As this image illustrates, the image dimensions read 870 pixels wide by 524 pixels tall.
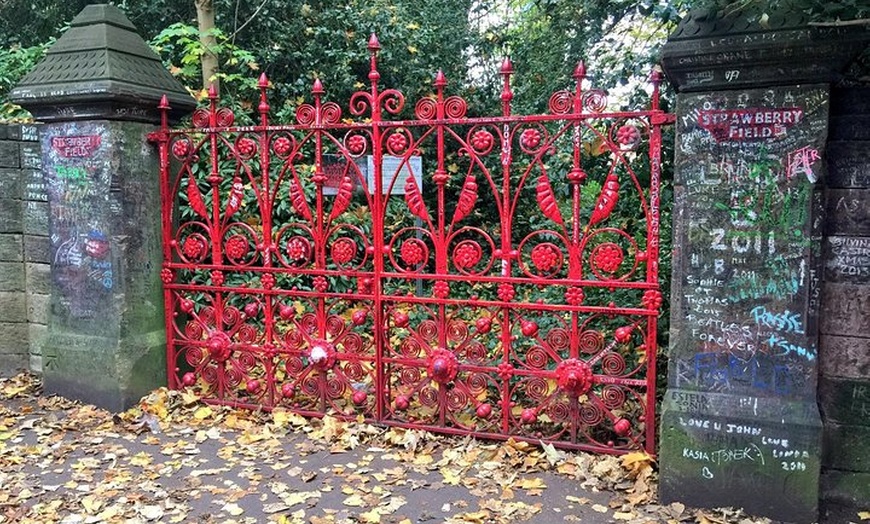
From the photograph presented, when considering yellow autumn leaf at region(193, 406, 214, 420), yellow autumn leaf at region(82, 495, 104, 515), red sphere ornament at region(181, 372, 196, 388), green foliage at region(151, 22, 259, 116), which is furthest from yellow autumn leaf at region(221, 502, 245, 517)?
green foliage at region(151, 22, 259, 116)

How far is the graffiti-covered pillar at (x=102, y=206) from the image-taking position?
463 cm

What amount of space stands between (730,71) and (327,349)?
277cm

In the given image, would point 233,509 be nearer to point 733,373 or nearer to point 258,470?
point 258,470

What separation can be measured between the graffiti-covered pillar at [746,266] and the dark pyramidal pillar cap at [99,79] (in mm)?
3340

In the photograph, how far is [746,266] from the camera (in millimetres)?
3307

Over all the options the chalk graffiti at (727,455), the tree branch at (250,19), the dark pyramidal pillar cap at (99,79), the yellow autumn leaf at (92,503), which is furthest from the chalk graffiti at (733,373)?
the tree branch at (250,19)

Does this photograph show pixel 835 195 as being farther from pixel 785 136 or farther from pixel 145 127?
pixel 145 127

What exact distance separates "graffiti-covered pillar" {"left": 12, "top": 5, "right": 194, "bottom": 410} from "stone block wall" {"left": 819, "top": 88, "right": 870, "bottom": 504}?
4.04m

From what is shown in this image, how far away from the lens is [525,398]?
493 cm

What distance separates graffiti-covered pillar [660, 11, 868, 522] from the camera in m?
3.17

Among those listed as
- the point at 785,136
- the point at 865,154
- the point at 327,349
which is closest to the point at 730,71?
the point at 785,136

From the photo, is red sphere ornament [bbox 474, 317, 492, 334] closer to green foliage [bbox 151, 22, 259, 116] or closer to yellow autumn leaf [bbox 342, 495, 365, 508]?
yellow autumn leaf [bbox 342, 495, 365, 508]

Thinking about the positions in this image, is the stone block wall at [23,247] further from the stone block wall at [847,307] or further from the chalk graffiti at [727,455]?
the stone block wall at [847,307]

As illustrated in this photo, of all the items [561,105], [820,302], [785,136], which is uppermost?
[561,105]
